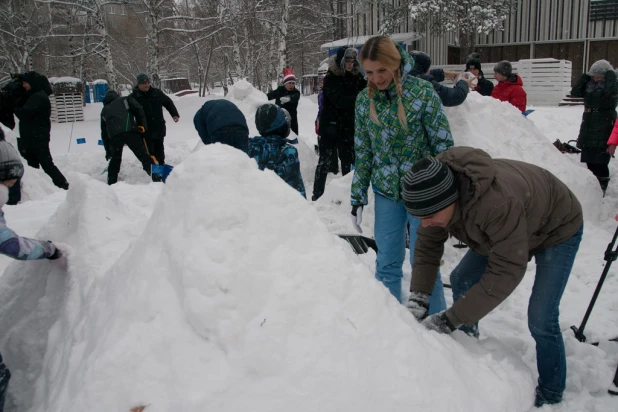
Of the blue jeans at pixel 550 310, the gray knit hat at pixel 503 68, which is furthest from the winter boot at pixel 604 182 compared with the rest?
the blue jeans at pixel 550 310

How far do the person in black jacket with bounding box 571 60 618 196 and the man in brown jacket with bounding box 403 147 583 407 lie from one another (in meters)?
4.83

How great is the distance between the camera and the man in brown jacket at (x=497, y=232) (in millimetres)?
1985

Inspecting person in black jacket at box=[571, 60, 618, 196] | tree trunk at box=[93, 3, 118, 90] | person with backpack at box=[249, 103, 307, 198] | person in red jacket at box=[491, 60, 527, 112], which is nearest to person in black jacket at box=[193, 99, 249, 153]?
person with backpack at box=[249, 103, 307, 198]

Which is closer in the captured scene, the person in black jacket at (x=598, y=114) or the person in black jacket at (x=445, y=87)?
the person in black jacket at (x=445, y=87)

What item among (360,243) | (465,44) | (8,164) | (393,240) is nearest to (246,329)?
(393,240)

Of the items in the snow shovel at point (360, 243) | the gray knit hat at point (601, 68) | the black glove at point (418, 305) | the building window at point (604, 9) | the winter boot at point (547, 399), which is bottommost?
the winter boot at point (547, 399)

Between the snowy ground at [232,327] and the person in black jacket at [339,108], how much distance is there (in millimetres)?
3582

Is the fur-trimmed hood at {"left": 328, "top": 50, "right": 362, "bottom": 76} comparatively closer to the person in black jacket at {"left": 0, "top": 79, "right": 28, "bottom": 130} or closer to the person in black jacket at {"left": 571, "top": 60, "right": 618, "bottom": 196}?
the person in black jacket at {"left": 571, "top": 60, "right": 618, "bottom": 196}

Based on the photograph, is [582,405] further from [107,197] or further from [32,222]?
[32,222]

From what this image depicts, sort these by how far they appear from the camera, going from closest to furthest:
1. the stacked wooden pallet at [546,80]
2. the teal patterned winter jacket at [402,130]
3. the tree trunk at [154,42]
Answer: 1. the teal patterned winter jacket at [402,130]
2. the tree trunk at [154,42]
3. the stacked wooden pallet at [546,80]

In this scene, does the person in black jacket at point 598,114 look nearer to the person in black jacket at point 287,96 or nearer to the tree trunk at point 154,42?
the person in black jacket at point 287,96

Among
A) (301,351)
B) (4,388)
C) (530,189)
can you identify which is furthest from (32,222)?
(530,189)

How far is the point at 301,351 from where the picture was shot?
1627mm

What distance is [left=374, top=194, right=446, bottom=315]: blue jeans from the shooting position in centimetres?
302
